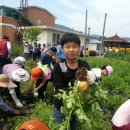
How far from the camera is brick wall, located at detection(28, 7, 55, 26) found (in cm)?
4712

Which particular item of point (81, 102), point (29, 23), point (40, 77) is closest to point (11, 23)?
point (29, 23)

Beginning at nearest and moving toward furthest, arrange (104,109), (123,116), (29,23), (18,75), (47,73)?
(123,116), (104,109), (18,75), (47,73), (29,23)

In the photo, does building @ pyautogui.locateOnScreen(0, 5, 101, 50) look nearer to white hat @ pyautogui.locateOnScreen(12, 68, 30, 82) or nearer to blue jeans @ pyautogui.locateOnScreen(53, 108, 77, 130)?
white hat @ pyautogui.locateOnScreen(12, 68, 30, 82)

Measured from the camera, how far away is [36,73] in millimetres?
7051

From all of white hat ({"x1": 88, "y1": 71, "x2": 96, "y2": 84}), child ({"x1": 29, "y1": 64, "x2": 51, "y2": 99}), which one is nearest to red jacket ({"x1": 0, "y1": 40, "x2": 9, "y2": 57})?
child ({"x1": 29, "y1": 64, "x2": 51, "y2": 99})

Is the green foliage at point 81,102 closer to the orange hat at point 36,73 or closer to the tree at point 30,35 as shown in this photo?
the orange hat at point 36,73

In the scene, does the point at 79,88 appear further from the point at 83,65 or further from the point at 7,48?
the point at 7,48

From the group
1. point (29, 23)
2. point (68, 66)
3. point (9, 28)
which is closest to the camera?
point (68, 66)

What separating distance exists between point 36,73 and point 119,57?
2329cm

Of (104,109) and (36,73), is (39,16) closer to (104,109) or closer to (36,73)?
(36,73)

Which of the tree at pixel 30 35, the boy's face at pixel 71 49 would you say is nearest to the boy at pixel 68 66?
the boy's face at pixel 71 49

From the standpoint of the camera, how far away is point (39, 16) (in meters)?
47.7

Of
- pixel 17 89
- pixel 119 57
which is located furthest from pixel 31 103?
pixel 119 57

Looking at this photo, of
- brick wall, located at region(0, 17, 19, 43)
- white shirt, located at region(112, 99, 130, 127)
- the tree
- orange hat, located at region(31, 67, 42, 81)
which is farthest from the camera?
brick wall, located at region(0, 17, 19, 43)
